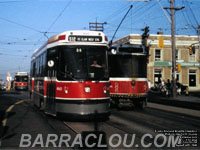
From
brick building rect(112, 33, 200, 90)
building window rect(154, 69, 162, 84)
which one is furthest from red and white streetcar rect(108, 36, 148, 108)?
building window rect(154, 69, 162, 84)

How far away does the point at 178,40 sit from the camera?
47.6m

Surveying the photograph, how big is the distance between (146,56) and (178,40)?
111 feet

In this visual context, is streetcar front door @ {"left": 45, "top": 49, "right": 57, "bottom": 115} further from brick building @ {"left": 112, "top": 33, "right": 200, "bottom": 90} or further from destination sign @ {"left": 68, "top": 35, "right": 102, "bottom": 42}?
brick building @ {"left": 112, "top": 33, "right": 200, "bottom": 90}

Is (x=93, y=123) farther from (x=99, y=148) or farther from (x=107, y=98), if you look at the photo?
(x=99, y=148)

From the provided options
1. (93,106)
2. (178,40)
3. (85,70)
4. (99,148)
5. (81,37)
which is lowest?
(99,148)

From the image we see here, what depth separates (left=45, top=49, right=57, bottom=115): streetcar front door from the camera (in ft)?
34.8

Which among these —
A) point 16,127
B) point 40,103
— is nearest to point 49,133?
point 16,127

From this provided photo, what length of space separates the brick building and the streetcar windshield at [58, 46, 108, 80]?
35.5 meters

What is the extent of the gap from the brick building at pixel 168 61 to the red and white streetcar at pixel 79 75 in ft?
116

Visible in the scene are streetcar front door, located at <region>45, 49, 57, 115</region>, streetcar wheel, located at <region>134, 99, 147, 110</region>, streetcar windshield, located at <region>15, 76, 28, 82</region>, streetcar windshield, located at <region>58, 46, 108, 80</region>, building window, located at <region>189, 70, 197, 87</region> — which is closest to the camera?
streetcar windshield, located at <region>58, 46, 108, 80</region>

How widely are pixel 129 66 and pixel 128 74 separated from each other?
0.44m

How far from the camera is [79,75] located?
33.3ft

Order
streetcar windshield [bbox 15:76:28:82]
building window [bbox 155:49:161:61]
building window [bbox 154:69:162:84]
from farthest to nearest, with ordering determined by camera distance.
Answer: streetcar windshield [bbox 15:76:28:82] < building window [bbox 155:49:161:61] < building window [bbox 154:69:162:84]

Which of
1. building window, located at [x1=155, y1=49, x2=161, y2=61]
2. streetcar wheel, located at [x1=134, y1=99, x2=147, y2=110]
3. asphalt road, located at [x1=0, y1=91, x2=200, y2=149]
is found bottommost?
asphalt road, located at [x1=0, y1=91, x2=200, y2=149]
